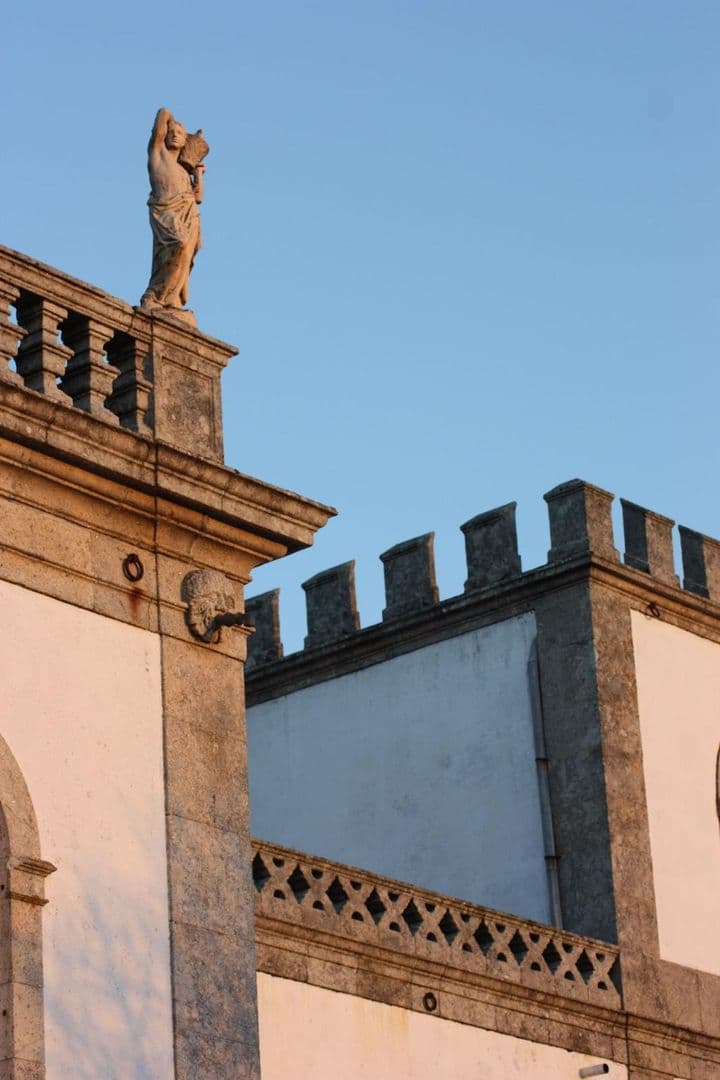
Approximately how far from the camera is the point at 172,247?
17234 millimetres

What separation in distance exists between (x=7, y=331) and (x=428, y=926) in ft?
20.9

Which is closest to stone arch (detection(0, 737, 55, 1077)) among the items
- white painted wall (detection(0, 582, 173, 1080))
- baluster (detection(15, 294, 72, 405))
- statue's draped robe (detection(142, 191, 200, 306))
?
white painted wall (detection(0, 582, 173, 1080))

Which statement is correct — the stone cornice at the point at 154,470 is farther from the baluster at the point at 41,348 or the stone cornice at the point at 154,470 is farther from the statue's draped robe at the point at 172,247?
the statue's draped robe at the point at 172,247

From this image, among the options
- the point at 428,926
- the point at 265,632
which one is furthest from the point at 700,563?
the point at 428,926

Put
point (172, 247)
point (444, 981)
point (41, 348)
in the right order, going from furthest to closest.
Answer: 1. point (444, 981)
2. point (172, 247)
3. point (41, 348)

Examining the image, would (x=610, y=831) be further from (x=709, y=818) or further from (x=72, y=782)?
(x=72, y=782)

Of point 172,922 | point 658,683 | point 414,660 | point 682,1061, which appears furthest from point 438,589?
point 172,922

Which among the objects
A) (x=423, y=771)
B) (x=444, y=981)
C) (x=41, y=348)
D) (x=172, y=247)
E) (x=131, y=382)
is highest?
(x=172, y=247)

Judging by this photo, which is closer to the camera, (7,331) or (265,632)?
(7,331)

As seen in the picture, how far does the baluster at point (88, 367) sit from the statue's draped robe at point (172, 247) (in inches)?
32.2

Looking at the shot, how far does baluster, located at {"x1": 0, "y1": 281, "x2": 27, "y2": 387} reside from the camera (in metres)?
15.7

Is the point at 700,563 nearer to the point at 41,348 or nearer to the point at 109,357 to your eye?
the point at 109,357

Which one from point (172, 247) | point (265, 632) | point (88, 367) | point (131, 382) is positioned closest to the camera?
point (88, 367)

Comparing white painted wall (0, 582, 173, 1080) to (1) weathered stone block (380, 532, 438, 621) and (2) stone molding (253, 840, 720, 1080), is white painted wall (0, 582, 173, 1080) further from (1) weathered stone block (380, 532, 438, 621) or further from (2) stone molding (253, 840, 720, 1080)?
(1) weathered stone block (380, 532, 438, 621)
